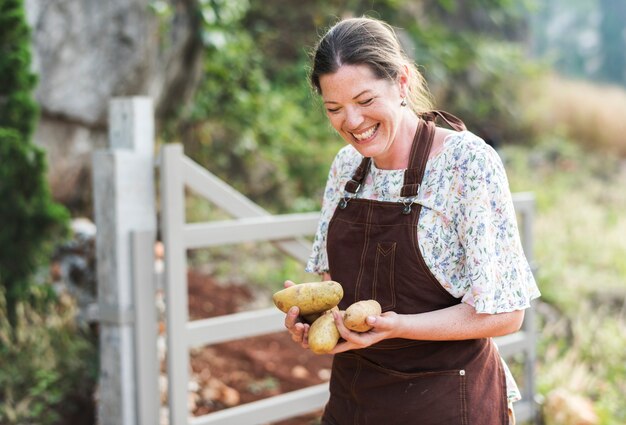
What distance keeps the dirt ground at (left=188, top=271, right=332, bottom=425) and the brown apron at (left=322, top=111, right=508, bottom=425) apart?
209 centimetres

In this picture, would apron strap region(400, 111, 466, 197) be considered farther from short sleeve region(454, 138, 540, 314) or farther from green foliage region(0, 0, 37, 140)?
green foliage region(0, 0, 37, 140)

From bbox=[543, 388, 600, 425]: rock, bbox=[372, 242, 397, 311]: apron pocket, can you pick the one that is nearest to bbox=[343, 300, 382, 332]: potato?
bbox=[372, 242, 397, 311]: apron pocket

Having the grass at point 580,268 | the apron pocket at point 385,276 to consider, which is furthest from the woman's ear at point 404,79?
the grass at point 580,268

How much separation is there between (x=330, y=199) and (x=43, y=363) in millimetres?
2416

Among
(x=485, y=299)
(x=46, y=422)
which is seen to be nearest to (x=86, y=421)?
(x=46, y=422)

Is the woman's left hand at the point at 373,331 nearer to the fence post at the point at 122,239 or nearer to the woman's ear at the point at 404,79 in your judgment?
the woman's ear at the point at 404,79

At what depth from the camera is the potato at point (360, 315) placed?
1.76 metres

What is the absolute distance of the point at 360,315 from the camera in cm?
176

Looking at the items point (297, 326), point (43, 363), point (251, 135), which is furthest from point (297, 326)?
point (251, 135)

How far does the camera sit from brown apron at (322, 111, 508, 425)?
1907 millimetres

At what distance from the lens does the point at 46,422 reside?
371 cm

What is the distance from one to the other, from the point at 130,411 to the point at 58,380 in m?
0.99

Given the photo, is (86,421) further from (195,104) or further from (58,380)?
(195,104)

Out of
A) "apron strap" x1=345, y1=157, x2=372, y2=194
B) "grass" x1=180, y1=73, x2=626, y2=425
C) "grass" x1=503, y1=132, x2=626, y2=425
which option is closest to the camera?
"apron strap" x1=345, y1=157, x2=372, y2=194
